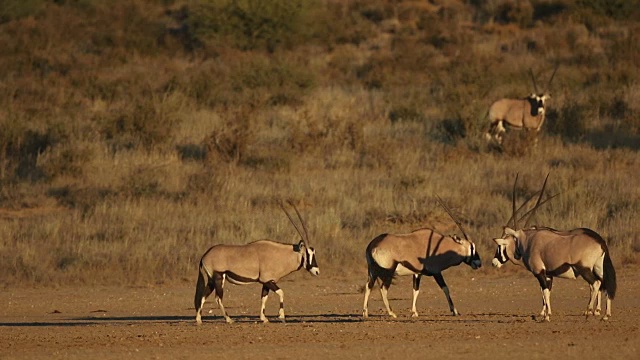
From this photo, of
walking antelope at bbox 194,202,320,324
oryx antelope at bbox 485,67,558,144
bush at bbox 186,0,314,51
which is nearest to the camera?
walking antelope at bbox 194,202,320,324

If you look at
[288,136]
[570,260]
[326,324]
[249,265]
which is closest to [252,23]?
[288,136]

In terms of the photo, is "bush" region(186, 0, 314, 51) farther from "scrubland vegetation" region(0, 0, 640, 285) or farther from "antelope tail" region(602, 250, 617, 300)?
"antelope tail" region(602, 250, 617, 300)

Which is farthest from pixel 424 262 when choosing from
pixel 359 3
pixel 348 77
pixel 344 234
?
pixel 359 3

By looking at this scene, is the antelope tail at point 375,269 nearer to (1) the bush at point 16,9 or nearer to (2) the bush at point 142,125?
(2) the bush at point 142,125

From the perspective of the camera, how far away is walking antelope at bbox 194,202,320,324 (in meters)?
12.2

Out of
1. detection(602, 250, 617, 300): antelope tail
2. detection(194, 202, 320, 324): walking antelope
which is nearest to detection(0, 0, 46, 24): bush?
detection(194, 202, 320, 324): walking antelope

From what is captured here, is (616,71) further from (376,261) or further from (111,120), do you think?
(376,261)

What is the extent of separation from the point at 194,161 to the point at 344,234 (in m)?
6.08

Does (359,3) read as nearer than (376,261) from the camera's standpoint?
No

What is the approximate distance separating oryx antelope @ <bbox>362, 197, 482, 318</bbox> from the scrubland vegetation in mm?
4061

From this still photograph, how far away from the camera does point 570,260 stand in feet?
38.4

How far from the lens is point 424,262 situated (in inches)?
497

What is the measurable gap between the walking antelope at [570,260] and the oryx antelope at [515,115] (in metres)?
11.7

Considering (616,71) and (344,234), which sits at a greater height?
(616,71)
